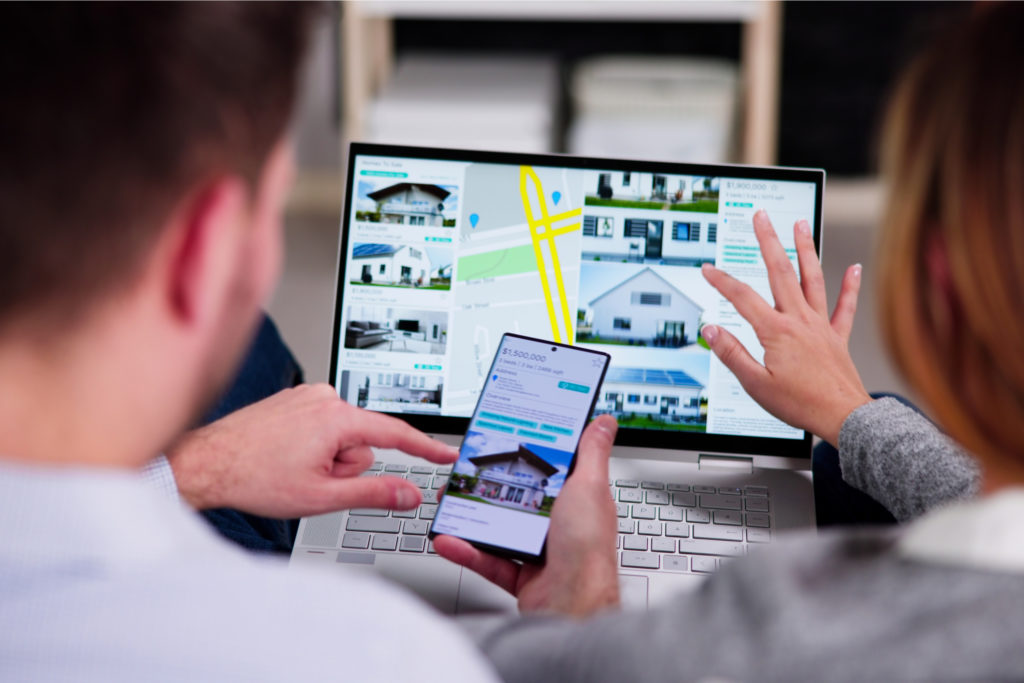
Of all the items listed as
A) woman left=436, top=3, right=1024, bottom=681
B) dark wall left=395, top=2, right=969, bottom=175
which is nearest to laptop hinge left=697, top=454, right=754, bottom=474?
woman left=436, top=3, right=1024, bottom=681

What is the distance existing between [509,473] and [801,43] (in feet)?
7.09

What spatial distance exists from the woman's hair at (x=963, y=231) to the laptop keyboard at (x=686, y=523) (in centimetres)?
42

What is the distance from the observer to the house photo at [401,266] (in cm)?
94

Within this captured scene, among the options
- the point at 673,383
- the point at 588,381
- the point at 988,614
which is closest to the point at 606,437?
the point at 588,381

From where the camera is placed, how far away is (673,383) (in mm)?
942

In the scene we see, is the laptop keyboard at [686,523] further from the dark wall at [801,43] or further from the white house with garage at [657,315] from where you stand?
the dark wall at [801,43]

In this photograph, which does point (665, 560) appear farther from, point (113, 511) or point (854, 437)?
point (113, 511)

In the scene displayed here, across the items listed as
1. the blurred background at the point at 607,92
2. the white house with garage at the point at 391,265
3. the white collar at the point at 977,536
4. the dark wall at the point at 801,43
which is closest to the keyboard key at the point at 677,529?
the white house with garage at the point at 391,265

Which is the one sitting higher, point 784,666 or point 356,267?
point 356,267

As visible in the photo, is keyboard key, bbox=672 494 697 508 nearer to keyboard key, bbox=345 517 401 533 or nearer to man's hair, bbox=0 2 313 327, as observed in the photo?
keyboard key, bbox=345 517 401 533

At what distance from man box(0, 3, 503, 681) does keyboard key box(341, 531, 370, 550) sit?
1.41ft

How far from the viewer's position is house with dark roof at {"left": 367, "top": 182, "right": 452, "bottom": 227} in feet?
3.09

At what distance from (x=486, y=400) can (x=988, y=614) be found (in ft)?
1.63

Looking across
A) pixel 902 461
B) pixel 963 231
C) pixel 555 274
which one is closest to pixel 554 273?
pixel 555 274
